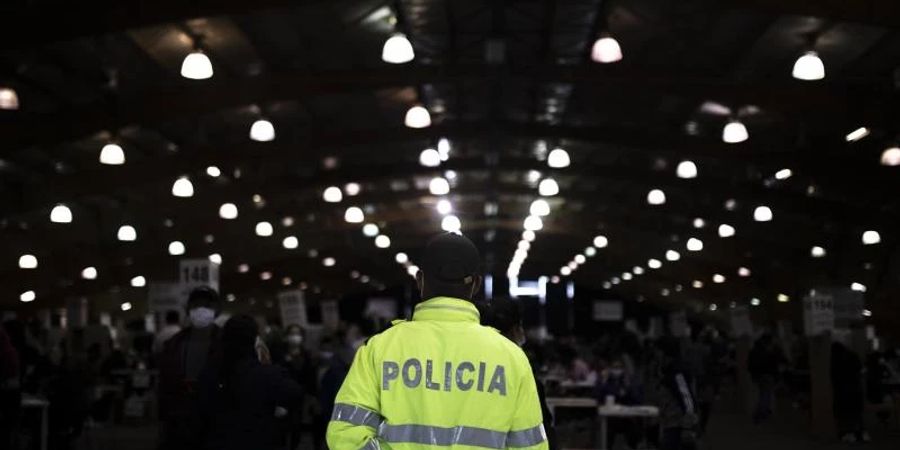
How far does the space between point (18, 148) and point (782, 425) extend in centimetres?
1582

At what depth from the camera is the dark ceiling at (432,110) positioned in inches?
849

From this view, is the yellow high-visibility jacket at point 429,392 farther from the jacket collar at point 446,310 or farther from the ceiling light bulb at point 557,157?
the ceiling light bulb at point 557,157

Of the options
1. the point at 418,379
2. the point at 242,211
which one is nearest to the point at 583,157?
the point at 242,211

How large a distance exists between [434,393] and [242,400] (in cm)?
363

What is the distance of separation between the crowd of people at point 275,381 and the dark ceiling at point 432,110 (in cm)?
368

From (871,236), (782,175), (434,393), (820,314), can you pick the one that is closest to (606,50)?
(820,314)

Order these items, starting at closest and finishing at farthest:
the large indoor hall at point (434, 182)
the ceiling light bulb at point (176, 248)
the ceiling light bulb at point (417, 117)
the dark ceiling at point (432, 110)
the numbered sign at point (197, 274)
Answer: the large indoor hall at point (434, 182) → the numbered sign at point (197, 274) → the ceiling light bulb at point (417, 117) → the dark ceiling at point (432, 110) → the ceiling light bulb at point (176, 248)

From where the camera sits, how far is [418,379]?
421 cm

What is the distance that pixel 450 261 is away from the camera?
14.2 ft

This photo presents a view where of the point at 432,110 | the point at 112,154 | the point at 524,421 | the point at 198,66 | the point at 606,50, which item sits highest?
the point at 432,110

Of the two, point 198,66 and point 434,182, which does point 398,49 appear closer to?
point 198,66

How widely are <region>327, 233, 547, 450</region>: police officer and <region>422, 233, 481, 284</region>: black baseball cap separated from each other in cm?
15

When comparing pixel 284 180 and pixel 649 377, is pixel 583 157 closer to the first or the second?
pixel 284 180

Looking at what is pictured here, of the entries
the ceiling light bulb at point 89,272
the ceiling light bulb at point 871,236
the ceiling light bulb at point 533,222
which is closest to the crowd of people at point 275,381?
the ceiling light bulb at point 871,236
